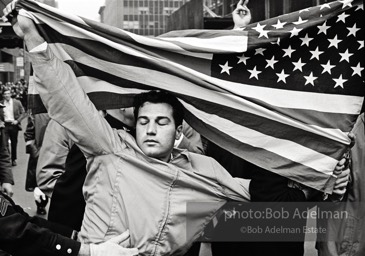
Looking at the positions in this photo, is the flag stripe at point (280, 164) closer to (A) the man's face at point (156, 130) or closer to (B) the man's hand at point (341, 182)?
(B) the man's hand at point (341, 182)

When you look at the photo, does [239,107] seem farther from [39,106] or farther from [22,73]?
[22,73]

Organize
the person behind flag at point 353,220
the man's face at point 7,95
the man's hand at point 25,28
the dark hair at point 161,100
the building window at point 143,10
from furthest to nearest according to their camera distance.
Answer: the building window at point 143,10 → the man's face at point 7,95 → the person behind flag at point 353,220 → the dark hair at point 161,100 → the man's hand at point 25,28

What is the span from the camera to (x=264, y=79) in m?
3.69

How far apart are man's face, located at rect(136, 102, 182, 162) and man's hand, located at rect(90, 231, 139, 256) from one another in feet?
1.81

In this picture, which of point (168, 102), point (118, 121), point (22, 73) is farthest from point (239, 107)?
point (22, 73)

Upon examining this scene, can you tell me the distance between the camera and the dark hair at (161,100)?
3.38 meters

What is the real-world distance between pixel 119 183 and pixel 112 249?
1.33 feet

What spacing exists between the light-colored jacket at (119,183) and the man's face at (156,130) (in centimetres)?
6

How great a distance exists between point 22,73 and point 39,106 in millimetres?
54092

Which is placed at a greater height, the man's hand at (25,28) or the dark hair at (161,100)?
the man's hand at (25,28)

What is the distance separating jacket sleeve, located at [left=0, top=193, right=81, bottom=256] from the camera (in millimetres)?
2703

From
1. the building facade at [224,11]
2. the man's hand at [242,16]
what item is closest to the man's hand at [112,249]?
the man's hand at [242,16]

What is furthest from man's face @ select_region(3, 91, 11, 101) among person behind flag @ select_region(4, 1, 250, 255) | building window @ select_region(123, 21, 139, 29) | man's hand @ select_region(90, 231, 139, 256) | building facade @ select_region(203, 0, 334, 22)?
building window @ select_region(123, 21, 139, 29)

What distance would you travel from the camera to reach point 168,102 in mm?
A: 3406
